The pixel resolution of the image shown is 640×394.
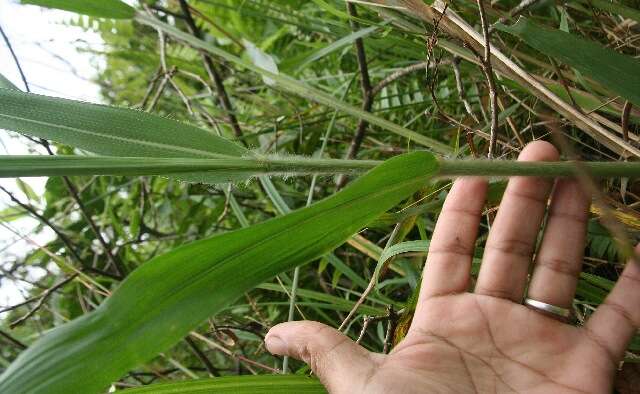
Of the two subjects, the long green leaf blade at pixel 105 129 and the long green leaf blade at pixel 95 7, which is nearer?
the long green leaf blade at pixel 105 129

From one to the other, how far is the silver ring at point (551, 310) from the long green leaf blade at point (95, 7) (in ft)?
2.55

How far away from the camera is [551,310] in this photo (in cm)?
66

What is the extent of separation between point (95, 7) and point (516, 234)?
2.40 ft

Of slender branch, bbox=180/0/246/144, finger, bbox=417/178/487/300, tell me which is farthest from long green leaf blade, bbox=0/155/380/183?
slender branch, bbox=180/0/246/144

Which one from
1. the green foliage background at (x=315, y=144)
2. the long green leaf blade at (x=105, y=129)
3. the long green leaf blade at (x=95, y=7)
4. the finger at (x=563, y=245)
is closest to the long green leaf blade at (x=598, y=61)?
the green foliage background at (x=315, y=144)

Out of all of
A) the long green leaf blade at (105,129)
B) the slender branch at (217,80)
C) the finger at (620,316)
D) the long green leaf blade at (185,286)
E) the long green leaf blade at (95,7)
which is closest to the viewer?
the long green leaf blade at (185,286)

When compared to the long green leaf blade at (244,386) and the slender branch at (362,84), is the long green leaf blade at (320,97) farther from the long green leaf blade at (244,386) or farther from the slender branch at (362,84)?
the long green leaf blade at (244,386)

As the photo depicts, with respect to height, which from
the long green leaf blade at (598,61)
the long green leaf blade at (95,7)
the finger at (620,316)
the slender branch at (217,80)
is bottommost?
the finger at (620,316)

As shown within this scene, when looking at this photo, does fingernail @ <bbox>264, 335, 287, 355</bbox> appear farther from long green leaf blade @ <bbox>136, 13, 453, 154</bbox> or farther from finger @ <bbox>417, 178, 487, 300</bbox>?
long green leaf blade @ <bbox>136, 13, 453, 154</bbox>

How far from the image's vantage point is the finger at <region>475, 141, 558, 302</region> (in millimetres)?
655

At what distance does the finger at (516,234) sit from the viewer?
0.65m

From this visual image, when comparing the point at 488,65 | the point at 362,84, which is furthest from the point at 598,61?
the point at 362,84

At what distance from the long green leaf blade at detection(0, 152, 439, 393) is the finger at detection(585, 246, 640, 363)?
0.29 meters

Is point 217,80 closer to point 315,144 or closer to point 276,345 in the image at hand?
point 315,144
